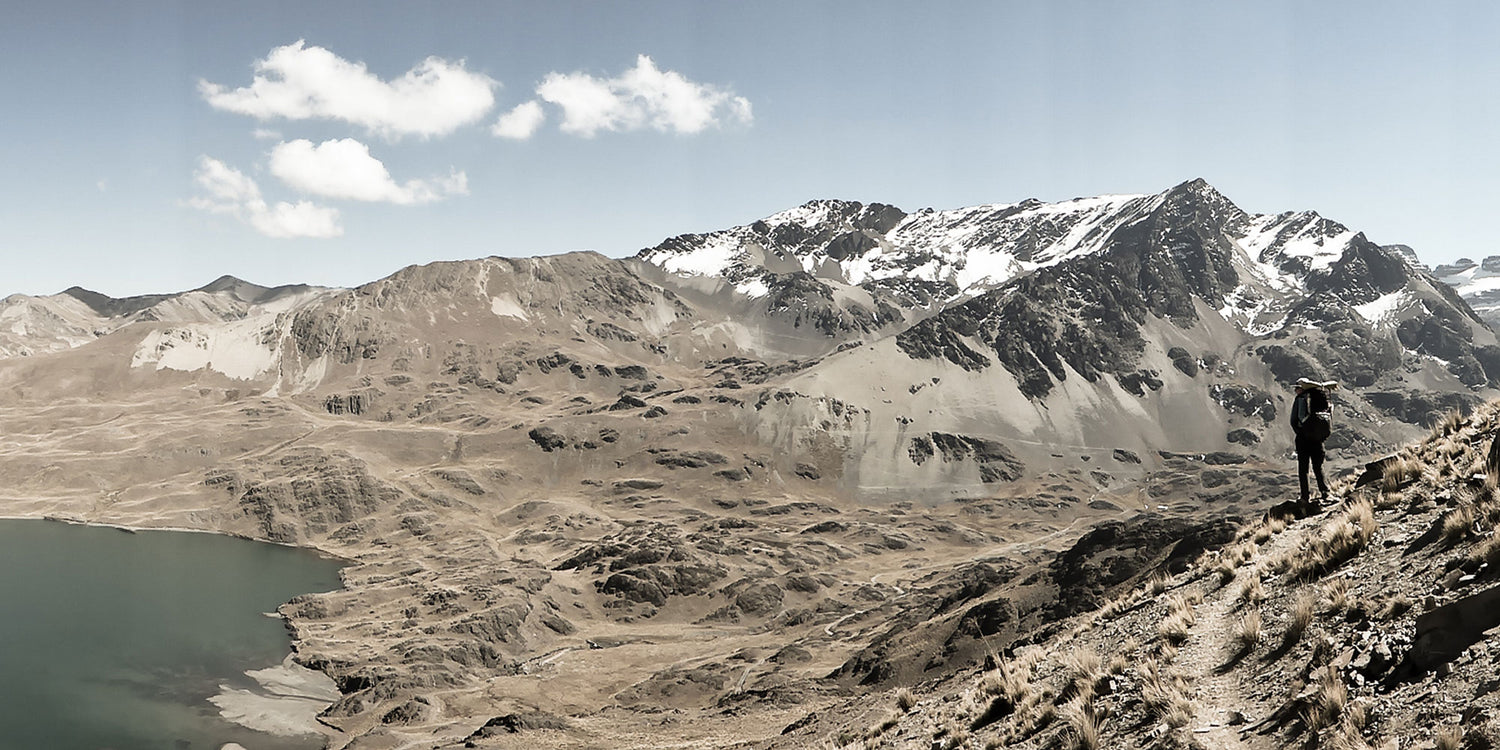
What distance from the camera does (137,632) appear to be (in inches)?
4596

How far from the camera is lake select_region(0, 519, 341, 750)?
8581cm

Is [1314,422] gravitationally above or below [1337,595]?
above

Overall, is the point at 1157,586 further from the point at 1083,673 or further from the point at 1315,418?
the point at 1083,673

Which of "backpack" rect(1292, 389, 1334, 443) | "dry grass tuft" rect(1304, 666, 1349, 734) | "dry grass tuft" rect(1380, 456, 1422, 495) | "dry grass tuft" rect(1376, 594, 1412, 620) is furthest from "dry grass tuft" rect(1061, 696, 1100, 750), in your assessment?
"backpack" rect(1292, 389, 1334, 443)

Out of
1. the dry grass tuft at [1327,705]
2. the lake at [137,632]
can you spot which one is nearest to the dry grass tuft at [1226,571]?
the dry grass tuft at [1327,705]

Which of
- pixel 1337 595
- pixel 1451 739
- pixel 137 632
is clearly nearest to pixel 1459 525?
pixel 1337 595

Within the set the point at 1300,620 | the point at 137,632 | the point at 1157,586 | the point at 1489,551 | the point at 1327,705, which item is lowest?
the point at 137,632

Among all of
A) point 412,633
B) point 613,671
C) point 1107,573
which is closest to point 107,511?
point 412,633

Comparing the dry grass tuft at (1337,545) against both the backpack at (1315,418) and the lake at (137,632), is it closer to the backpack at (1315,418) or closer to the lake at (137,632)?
the backpack at (1315,418)

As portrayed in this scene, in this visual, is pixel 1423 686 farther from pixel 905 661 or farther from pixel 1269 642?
pixel 905 661

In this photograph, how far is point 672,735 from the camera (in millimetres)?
55594

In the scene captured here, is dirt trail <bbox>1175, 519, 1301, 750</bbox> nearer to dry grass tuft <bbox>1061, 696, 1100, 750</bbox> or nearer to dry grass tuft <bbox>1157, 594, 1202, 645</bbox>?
dry grass tuft <bbox>1157, 594, 1202, 645</bbox>

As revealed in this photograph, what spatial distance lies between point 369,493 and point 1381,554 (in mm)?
204238

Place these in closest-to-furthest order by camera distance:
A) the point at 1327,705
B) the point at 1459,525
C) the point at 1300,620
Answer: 1. the point at 1327,705
2. the point at 1459,525
3. the point at 1300,620
